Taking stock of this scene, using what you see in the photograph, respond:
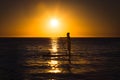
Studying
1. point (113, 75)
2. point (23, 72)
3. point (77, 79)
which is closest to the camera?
point (77, 79)

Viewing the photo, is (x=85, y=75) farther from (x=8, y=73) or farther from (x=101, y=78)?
(x=8, y=73)

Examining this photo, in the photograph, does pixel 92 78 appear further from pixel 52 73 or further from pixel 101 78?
pixel 52 73

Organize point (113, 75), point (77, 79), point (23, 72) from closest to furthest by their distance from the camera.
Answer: point (77, 79) < point (113, 75) < point (23, 72)

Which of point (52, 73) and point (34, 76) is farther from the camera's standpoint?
point (52, 73)

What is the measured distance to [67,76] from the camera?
29938 millimetres

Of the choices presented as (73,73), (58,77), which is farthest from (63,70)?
(58,77)

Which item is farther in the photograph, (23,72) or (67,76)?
(23,72)

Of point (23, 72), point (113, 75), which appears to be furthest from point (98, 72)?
point (23, 72)

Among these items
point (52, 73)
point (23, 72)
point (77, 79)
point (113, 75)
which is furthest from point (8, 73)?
point (113, 75)

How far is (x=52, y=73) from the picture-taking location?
31.8 meters

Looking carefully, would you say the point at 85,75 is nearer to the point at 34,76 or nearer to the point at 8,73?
the point at 34,76

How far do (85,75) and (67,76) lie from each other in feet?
5.19

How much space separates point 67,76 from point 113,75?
3935 millimetres

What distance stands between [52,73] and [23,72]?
274 centimetres
